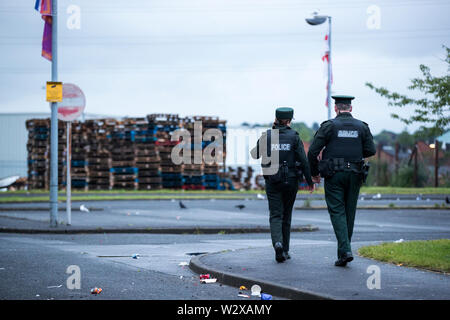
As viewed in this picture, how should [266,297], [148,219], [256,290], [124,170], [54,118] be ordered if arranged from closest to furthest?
[266,297] → [256,290] → [54,118] → [148,219] → [124,170]

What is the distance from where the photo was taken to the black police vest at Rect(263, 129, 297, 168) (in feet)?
32.8

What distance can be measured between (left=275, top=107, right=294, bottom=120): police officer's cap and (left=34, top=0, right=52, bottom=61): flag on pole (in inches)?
323

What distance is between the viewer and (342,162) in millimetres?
9312

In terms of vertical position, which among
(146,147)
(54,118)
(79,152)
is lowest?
(79,152)

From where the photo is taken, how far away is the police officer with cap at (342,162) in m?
9.32

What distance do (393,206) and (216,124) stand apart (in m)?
15.1

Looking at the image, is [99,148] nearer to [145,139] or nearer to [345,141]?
[145,139]

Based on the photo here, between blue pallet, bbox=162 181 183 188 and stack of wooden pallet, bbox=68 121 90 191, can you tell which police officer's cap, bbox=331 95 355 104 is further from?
stack of wooden pallet, bbox=68 121 90 191

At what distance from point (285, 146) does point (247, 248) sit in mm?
2667

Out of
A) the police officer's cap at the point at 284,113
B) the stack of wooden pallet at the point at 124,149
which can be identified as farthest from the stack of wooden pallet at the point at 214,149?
the police officer's cap at the point at 284,113

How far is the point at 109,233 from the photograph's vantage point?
16.4 m

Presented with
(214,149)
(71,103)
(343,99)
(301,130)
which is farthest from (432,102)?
(301,130)

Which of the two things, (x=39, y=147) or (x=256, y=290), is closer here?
(x=256, y=290)

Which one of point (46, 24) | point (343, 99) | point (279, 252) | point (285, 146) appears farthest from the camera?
point (46, 24)
